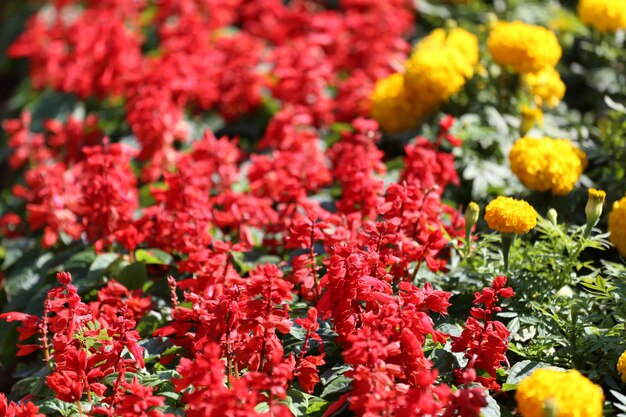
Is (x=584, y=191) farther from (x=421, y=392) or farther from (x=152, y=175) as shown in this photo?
(x=152, y=175)

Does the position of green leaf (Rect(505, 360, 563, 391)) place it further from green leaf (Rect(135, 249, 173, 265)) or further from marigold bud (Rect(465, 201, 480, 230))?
green leaf (Rect(135, 249, 173, 265))

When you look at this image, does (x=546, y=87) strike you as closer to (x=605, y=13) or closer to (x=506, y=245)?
(x=605, y=13)

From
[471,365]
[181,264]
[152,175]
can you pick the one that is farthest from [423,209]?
[152,175]

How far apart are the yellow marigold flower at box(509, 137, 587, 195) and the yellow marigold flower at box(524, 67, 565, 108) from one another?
1.88ft

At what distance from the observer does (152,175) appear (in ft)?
10.5

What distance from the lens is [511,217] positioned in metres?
2.21

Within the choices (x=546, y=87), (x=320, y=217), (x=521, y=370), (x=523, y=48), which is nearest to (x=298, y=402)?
(x=521, y=370)

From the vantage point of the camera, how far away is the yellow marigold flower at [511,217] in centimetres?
221

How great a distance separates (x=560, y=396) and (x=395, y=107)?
184 centimetres

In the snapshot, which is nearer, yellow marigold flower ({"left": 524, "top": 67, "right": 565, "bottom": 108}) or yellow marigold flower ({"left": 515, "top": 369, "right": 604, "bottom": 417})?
yellow marigold flower ({"left": 515, "top": 369, "right": 604, "bottom": 417})

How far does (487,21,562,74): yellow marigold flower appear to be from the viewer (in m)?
3.02

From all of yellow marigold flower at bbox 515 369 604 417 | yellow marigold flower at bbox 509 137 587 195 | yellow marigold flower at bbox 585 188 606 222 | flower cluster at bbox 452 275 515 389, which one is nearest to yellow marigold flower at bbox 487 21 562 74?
yellow marigold flower at bbox 509 137 587 195

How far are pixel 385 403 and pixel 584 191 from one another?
1427 mm

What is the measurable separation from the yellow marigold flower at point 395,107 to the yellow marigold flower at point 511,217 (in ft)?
3.74
